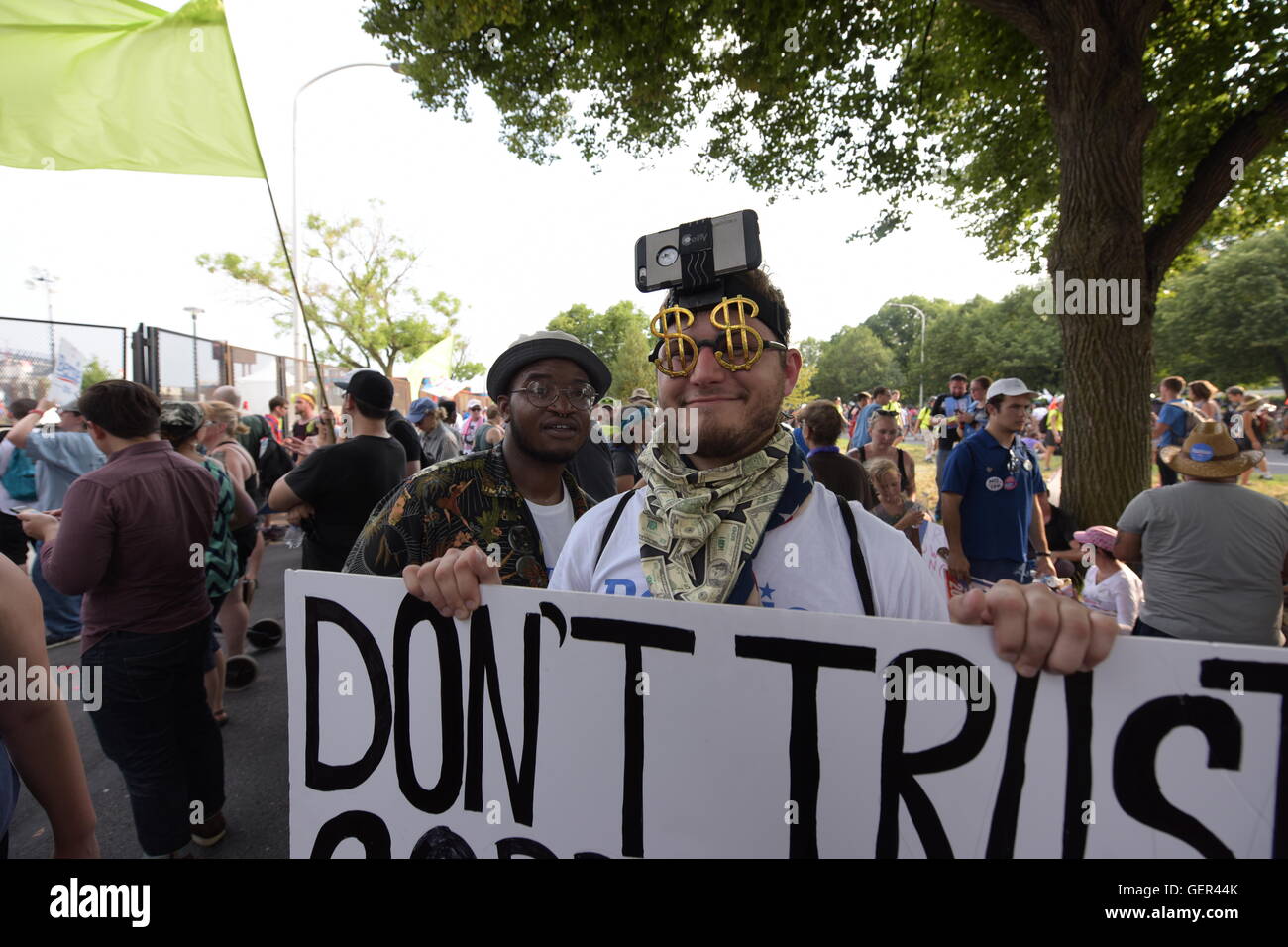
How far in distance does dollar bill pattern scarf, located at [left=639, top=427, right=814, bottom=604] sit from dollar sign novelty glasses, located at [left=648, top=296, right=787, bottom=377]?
0.21 meters

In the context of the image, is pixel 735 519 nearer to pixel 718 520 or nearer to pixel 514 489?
pixel 718 520

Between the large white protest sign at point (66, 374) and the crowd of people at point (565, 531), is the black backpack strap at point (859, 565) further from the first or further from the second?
the large white protest sign at point (66, 374)

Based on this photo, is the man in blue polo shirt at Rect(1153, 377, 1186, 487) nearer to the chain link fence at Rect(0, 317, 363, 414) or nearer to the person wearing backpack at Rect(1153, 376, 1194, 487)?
the person wearing backpack at Rect(1153, 376, 1194, 487)

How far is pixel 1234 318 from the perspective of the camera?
113 ft

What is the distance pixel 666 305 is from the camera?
155 centimetres

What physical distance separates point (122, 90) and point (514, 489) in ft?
10.4

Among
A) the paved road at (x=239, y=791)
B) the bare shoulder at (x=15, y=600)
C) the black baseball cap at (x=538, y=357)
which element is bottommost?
the paved road at (x=239, y=791)

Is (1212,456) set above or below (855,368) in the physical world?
below

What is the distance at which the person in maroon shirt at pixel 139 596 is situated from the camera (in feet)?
8.29

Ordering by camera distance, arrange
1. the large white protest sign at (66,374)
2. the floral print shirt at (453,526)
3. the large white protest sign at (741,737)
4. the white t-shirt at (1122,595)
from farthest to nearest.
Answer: the large white protest sign at (66,374) < the white t-shirt at (1122,595) < the floral print shirt at (453,526) < the large white protest sign at (741,737)

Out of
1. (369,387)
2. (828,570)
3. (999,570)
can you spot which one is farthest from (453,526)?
(999,570)

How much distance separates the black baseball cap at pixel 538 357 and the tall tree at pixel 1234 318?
1643 inches

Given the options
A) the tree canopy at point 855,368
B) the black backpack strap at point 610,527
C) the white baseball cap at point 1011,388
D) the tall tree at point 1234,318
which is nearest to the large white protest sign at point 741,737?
the black backpack strap at point 610,527
